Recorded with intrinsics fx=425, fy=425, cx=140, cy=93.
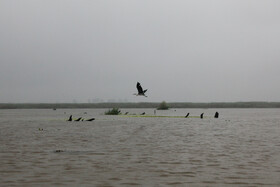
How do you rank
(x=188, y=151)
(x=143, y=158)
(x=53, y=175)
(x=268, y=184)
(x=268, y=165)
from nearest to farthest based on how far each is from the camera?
(x=268, y=184)
(x=53, y=175)
(x=268, y=165)
(x=143, y=158)
(x=188, y=151)

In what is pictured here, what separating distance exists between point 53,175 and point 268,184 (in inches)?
261

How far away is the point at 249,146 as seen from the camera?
22.5 metres

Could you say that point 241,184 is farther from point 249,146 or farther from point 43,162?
point 249,146

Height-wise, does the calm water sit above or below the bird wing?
below

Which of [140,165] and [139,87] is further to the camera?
[139,87]

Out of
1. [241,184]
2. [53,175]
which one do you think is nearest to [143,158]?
[53,175]

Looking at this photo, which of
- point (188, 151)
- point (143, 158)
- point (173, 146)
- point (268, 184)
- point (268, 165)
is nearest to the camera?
point (268, 184)

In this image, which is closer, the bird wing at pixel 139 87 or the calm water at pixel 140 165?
the calm water at pixel 140 165

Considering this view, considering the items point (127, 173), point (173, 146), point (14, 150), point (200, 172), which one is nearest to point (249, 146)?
point (173, 146)

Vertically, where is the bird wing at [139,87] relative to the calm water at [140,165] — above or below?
above

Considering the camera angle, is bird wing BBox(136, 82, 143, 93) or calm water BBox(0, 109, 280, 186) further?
bird wing BBox(136, 82, 143, 93)

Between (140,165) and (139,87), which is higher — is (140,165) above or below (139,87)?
below

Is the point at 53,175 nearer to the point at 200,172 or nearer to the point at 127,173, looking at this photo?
the point at 127,173

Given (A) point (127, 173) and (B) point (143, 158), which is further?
(B) point (143, 158)
